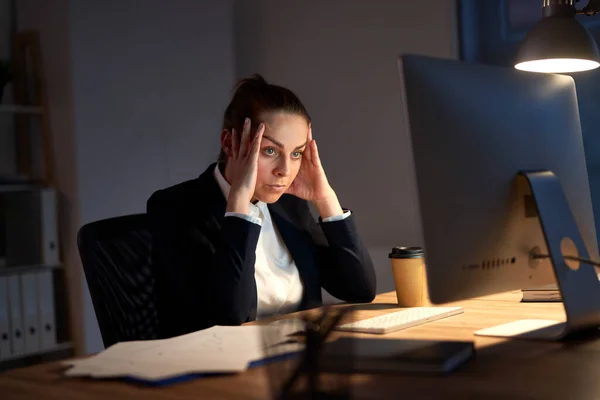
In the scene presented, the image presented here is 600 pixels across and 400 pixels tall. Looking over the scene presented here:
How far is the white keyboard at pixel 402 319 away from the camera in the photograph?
1412 millimetres

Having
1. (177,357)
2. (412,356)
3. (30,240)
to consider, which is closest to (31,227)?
(30,240)

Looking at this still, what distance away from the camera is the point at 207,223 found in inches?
76.7

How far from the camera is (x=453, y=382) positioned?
1046 millimetres

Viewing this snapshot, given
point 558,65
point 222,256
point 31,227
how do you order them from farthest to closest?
point 31,227 → point 558,65 → point 222,256

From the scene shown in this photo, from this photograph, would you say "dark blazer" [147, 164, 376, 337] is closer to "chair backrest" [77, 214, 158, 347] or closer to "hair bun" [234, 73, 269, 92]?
"chair backrest" [77, 214, 158, 347]

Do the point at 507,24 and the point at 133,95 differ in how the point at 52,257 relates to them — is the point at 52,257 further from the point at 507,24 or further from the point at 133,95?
the point at 507,24

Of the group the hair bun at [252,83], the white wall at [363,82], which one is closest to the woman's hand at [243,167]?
the hair bun at [252,83]

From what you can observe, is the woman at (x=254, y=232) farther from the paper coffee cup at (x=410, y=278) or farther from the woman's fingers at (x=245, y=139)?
the paper coffee cup at (x=410, y=278)

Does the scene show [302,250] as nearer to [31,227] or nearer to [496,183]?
[496,183]

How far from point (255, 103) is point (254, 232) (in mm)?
370

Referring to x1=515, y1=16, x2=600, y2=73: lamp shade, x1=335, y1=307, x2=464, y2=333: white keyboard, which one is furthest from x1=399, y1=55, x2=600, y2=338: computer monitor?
x1=515, y1=16, x2=600, y2=73: lamp shade

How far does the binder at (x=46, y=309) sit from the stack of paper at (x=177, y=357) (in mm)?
2101

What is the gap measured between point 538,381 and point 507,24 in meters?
2.45

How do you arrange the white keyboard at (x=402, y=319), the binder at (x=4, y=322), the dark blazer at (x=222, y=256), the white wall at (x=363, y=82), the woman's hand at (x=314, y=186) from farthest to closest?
the white wall at (x=363, y=82), the binder at (x=4, y=322), the woman's hand at (x=314, y=186), the dark blazer at (x=222, y=256), the white keyboard at (x=402, y=319)
